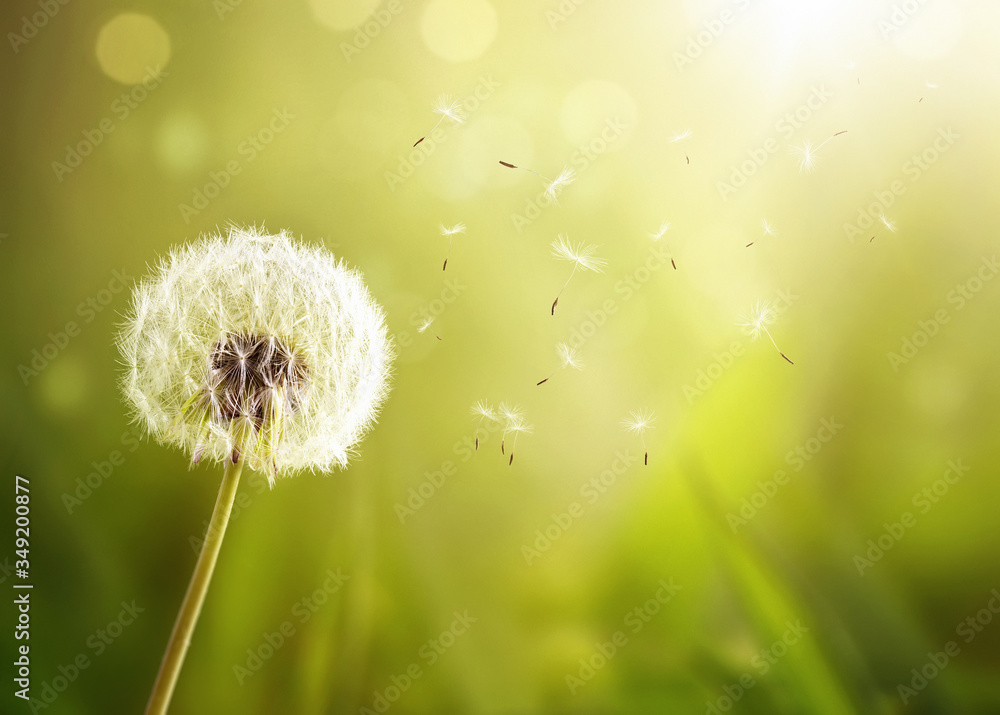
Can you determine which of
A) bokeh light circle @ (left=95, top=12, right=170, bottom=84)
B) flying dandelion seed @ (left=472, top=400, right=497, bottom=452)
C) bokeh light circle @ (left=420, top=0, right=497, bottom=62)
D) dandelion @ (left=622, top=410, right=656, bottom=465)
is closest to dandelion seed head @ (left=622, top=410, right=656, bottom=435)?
dandelion @ (left=622, top=410, right=656, bottom=465)

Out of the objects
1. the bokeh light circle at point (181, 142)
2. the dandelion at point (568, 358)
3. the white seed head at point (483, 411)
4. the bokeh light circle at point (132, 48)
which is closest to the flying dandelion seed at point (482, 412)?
the white seed head at point (483, 411)

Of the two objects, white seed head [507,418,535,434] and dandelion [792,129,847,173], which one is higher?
dandelion [792,129,847,173]

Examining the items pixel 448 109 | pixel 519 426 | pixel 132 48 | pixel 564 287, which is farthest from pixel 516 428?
pixel 132 48

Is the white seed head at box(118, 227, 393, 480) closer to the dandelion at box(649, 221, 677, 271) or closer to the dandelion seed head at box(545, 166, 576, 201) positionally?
the dandelion seed head at box(545, 166, 576, 201)

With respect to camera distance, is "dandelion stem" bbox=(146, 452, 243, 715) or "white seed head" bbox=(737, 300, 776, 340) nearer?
"dandelion stem" bbox=(146, 452, 243, 715)

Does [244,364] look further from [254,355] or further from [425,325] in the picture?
[425,325]

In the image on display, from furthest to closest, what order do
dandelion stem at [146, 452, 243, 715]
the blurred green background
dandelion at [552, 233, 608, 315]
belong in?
dandelion at [552, 233, 608, 315] → the blurred green background → dandelion stem at [146, 452, 243, 715]

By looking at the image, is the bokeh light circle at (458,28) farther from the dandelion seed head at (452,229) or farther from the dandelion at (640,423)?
the dandelion at (640,423)
